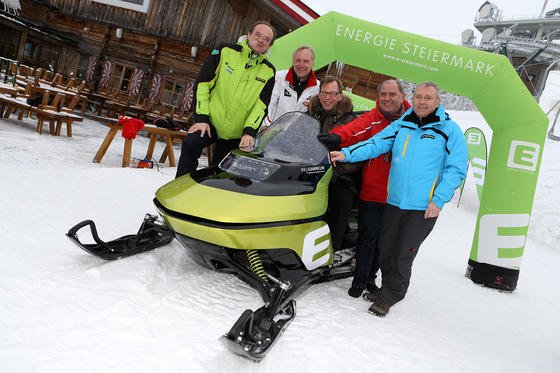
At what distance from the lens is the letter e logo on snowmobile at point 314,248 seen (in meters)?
2.62

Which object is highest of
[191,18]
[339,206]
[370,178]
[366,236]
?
[191,18]

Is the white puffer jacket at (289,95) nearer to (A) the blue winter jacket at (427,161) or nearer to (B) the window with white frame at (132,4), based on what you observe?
(A) the blue winter jacket at (427,161)

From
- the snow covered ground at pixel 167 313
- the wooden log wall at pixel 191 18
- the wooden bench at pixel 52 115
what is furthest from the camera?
the wooden log wall at pixel 191 18

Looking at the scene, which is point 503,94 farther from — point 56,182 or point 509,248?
point 56,182

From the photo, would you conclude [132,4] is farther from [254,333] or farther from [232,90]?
[254,333]

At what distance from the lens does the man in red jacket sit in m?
3.20

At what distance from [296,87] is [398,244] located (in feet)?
6.39

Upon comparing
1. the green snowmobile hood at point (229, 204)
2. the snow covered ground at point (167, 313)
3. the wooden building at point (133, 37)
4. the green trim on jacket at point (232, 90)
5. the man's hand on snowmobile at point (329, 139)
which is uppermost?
the wooden building at point (133, 37)

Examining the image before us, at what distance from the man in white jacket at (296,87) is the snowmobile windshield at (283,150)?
87 centimetres

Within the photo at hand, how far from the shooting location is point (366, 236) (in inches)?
126

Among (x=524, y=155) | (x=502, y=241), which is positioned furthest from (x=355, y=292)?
(x=524, y=155)

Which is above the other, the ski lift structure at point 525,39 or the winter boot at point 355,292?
the ski lift structure at point 525,39

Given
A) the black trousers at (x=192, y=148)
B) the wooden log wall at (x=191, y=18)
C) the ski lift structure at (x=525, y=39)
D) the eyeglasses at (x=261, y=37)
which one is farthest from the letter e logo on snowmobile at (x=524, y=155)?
the ski lift structure at (x=525, y=39)

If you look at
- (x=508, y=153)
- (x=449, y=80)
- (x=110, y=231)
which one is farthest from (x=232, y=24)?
(x=110, y=231)
